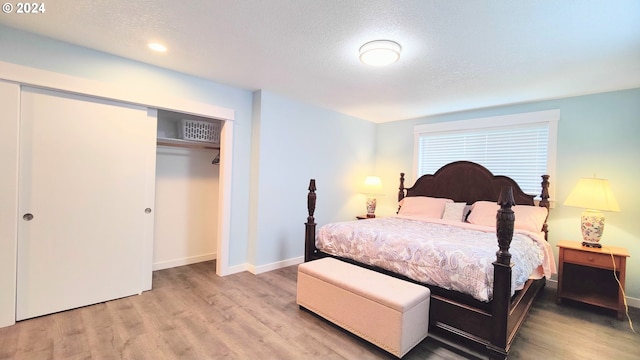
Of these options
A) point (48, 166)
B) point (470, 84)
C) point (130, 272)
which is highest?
point (470, 84)

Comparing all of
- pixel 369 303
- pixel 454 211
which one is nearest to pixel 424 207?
pixel 454 211

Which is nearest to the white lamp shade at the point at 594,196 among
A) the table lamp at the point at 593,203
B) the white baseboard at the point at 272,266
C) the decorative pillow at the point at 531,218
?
the table lamp at the point at 593,203

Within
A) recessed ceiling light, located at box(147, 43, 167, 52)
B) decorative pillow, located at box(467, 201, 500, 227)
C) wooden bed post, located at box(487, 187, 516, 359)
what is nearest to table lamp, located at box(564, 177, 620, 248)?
decorative pillow, located at box(467, 201, 500, 227)

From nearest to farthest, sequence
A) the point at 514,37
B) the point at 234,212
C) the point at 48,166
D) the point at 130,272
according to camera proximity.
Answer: the point at 514,37 → the point at 48,166 → the point at 130,272 → the point at 234,212

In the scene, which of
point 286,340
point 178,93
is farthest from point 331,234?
point 178,93

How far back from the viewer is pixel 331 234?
330cm

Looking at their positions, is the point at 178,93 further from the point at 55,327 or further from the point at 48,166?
the point at 55,327

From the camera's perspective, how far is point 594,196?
3.04m

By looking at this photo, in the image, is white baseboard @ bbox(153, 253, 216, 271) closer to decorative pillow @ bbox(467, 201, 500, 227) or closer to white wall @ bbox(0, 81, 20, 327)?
white wall @ bbox(0, 81, 20, 327)

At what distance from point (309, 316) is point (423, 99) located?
10.2ft

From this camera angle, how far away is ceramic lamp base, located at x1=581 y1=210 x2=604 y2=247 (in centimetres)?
310

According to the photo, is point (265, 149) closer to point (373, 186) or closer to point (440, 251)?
point (373, 186)

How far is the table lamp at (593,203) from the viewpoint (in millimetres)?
2992

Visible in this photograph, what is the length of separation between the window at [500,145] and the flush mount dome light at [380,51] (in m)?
2.57
